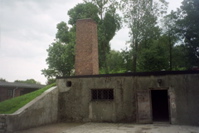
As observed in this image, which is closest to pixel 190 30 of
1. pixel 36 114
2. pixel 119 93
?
pixel 119 93

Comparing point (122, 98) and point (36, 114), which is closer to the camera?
point (36, 114)

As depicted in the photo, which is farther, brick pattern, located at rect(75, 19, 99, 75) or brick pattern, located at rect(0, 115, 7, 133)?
brick pattern, located at rect(75, 19, 99, 75)

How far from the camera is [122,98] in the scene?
29.6ft

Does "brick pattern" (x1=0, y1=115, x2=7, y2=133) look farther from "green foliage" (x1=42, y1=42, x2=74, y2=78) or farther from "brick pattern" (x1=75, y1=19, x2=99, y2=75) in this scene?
"green foliage" (x1=42, y1=42, x2=74, y2=78)

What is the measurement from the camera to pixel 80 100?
9766 mm

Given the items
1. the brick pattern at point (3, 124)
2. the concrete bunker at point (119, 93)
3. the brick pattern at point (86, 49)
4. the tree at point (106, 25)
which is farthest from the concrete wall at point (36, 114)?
the tree at point (106, 25)

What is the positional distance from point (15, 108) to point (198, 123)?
941 centimetres

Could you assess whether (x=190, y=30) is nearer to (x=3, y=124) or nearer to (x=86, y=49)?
(x=86, y=49)

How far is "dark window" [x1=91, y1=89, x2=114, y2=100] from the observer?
946cm

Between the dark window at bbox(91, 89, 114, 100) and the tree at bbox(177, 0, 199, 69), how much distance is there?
1623cm

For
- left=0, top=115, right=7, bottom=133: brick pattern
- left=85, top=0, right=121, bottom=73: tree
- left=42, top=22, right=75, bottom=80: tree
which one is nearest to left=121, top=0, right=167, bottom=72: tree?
left=85, top=0, right=121, bottom=73: tree

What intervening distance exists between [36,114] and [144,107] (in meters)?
5.83

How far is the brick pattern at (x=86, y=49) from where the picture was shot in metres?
10.7


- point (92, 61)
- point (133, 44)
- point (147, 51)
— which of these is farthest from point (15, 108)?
point (133, 44)
